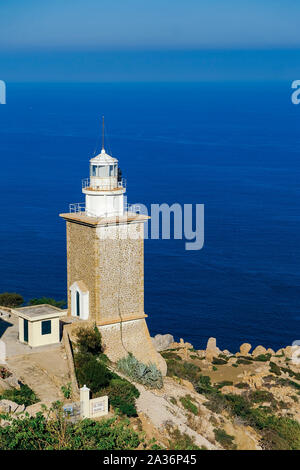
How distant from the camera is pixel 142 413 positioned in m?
21.0

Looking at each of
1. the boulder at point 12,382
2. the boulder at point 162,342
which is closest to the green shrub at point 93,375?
the boulder at point 12,382

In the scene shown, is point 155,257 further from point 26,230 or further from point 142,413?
point 142,413

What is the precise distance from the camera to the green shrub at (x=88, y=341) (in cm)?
2480

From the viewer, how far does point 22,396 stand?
20.0m

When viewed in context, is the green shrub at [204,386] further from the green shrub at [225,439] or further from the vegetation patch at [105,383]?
the vegetation patch at [105,383]

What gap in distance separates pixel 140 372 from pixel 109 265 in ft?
14.0

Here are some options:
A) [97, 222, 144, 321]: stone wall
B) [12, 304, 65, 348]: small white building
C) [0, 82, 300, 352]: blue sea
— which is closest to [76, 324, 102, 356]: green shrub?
[12, 304, 65, 348]: small white building

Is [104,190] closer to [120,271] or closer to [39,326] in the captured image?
[120,271]

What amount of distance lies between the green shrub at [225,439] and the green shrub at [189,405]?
1.55 m

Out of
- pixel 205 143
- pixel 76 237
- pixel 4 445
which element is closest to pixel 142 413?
pixel 4 445

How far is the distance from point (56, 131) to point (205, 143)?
141 ft

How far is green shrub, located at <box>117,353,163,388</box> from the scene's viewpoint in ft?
82.0
